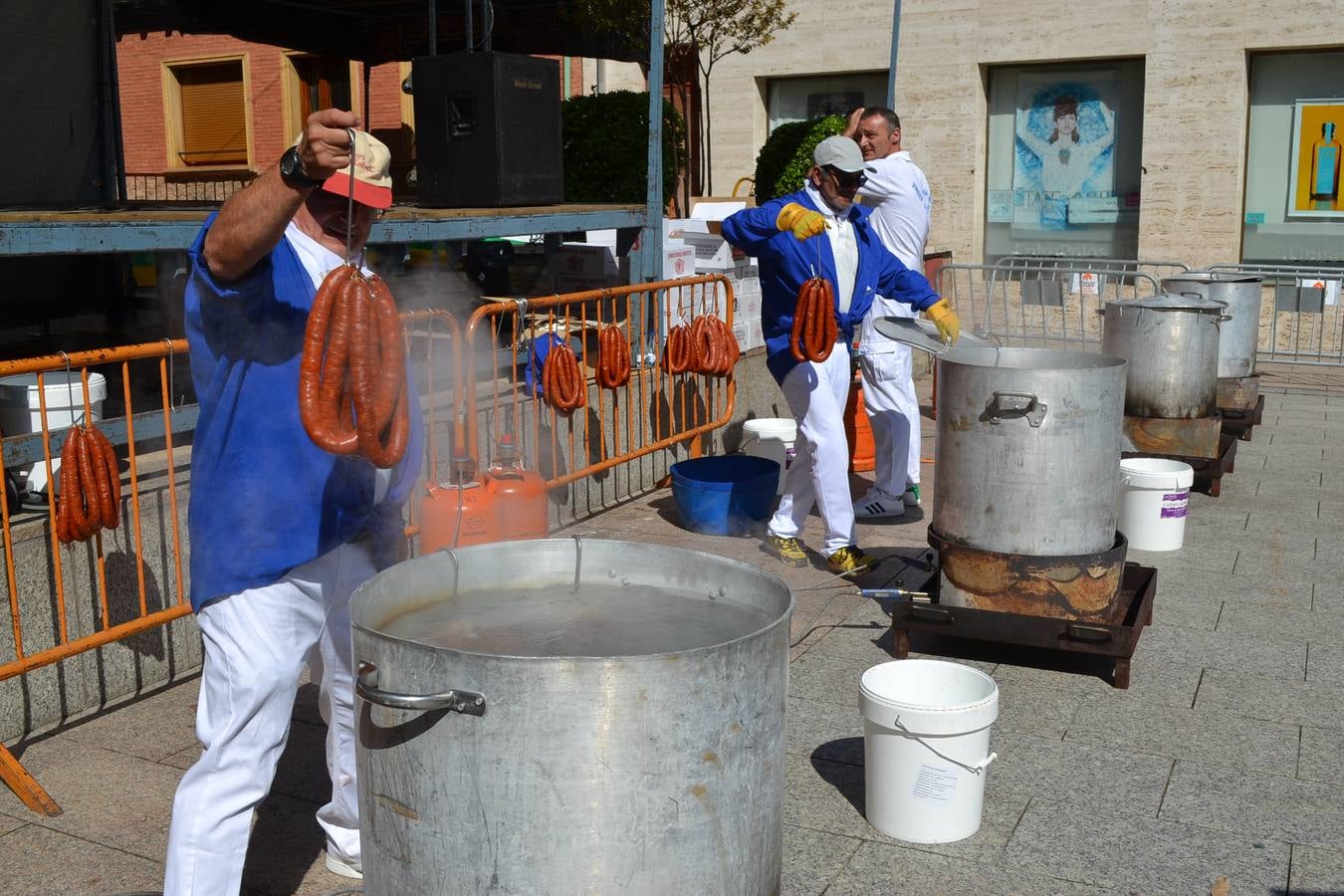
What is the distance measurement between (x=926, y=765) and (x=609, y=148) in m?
12.6

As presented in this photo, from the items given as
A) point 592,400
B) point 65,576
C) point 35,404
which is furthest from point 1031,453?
point 35,404

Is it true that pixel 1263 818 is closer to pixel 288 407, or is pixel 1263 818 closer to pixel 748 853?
pixel 748 853

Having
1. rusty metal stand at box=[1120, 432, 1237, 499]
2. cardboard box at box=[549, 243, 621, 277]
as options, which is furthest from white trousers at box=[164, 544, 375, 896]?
cardboard box at box=[549, 243, 621, 277]

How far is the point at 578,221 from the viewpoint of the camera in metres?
8.66

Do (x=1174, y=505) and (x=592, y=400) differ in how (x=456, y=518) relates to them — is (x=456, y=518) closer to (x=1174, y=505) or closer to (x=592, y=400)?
(x=592, y=400)

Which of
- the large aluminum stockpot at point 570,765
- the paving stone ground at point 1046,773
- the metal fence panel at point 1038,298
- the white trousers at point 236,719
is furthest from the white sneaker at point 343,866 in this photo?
the metal fence panel at point 1038,298

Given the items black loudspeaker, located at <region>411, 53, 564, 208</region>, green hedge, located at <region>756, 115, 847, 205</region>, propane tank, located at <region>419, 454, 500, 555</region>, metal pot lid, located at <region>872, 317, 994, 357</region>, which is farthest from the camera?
green hedge, located at <region>756, 115, 847, 205</region>

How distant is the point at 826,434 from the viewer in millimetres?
6059

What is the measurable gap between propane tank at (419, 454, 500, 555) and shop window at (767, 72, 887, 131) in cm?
1495

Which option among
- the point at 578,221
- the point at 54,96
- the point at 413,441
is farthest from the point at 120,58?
the point at 413,441

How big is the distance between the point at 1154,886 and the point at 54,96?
36.1ft

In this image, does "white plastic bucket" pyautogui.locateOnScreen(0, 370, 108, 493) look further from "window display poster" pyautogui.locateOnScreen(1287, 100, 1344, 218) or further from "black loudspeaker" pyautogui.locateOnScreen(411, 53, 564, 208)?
"window display poster" pyautogui.locateOnScreen(1287, 100, 1344, 218)

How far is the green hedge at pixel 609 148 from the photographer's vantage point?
49.9 feet

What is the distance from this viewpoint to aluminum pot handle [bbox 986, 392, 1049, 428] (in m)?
4.80
